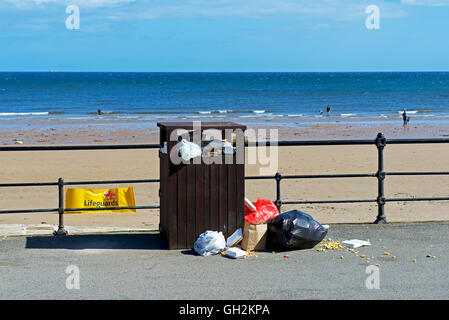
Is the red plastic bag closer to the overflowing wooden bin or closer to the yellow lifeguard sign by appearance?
the overflowing wooden bin

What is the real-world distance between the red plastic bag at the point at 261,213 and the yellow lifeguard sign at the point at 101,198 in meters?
4.80

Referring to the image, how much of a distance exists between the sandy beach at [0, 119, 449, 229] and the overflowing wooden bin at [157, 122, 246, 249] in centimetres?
A: 554

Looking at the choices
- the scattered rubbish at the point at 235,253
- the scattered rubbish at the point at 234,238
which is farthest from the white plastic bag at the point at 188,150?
the scattered rubbish at the point at 235,253

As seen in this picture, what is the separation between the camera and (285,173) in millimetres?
20047

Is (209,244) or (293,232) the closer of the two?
(209,244)

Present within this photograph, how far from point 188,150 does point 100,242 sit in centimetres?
152

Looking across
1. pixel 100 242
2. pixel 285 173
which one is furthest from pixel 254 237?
pixel 285 173

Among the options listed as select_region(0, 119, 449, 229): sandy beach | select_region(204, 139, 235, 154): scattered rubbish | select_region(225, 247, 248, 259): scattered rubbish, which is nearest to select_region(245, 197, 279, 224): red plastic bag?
select_region(225, 247, 248, 259): scattered rubbish

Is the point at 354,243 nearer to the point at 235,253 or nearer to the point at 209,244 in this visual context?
the point at 235,253

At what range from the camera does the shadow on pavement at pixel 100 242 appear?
671 cm
